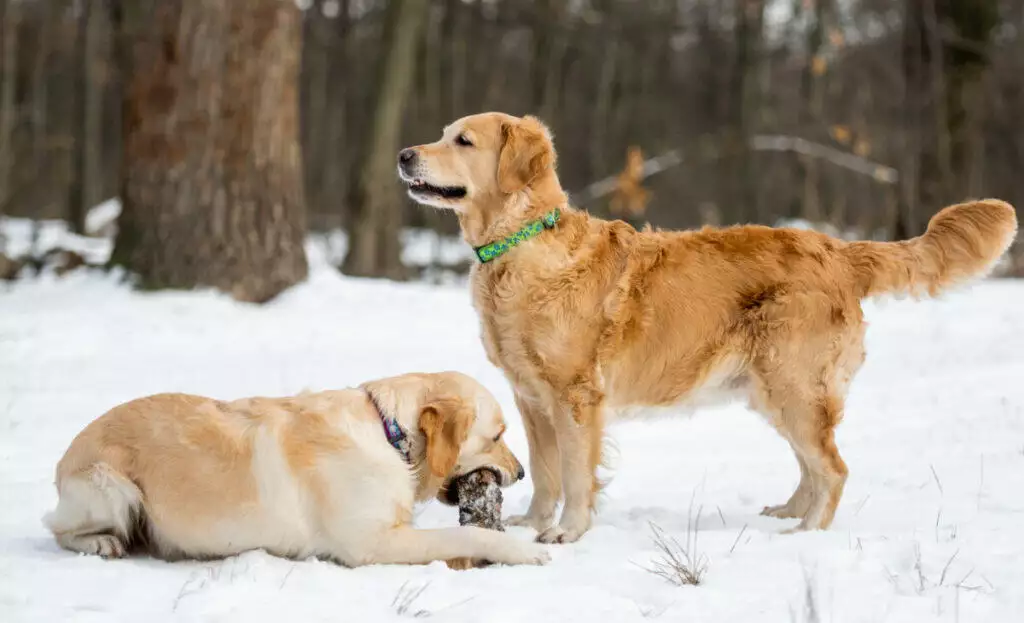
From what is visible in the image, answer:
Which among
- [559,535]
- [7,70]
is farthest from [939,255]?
[7,70]

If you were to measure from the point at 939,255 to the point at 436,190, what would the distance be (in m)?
2.46

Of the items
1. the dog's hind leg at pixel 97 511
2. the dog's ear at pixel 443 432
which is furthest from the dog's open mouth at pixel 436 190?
the dog's hind leg at pixel 97 511

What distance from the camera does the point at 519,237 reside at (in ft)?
15.2

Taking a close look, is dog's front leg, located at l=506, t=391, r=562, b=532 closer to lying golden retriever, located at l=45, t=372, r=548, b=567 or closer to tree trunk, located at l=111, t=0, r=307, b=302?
lying golden retriever, located at l=45, t=372, r=548, b=567

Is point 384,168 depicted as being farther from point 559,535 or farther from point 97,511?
point 97,511

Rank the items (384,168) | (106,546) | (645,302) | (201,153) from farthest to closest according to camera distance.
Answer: (384,168), (201,153), (645,302), (106,546)

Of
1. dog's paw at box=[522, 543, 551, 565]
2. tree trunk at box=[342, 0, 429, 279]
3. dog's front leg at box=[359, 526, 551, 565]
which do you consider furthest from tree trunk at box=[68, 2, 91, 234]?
dog's paw at box=[522, 543, 551, 565]

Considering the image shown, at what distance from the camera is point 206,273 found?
374 inches

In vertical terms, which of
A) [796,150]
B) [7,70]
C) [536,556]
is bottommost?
[536,556]

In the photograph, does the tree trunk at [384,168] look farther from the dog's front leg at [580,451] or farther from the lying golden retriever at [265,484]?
the lying golden retriever at [265,484]

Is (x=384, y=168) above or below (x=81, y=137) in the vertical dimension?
below

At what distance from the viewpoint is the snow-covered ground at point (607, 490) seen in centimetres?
305

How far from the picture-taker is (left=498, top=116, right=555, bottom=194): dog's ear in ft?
15.3

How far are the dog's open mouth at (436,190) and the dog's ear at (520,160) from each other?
210mm
